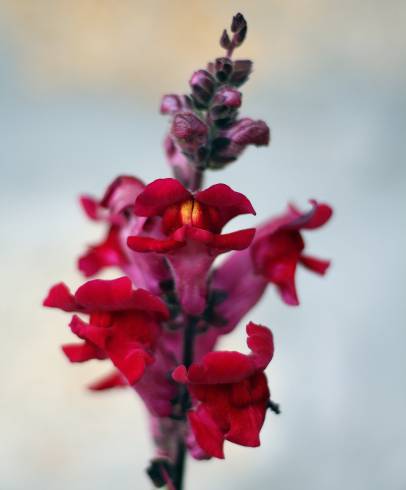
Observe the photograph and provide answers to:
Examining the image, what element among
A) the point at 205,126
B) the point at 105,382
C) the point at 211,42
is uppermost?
the point at 211,42

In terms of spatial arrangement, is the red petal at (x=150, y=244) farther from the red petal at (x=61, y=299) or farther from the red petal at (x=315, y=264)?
the red petal at (x=315, y=264)

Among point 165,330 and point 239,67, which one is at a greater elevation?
point 239,67

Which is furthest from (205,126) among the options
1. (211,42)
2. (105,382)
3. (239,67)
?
(211,42)

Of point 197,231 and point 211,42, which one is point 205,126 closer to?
point 197,231

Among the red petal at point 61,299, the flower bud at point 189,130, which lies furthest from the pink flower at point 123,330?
the flower bud at point 189,130

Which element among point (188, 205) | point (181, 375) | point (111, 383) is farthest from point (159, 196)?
point (111, 383)
